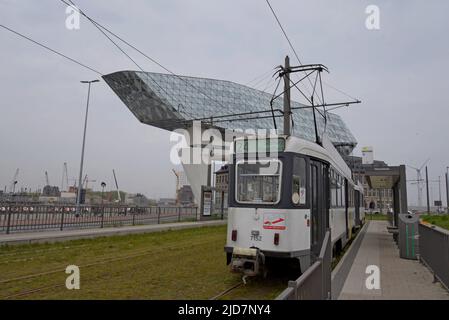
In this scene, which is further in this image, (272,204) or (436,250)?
(436,250)

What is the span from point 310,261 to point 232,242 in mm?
1692

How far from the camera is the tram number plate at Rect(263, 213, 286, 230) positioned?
23.1 ft

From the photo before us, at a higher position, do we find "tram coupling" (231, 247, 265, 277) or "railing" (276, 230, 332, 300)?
"railing" (276, 230, 332, 300)

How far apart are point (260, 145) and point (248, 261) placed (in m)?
2.36

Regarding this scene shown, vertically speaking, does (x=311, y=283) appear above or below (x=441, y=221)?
below

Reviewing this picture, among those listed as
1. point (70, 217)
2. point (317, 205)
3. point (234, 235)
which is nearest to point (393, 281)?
point (317, 205)

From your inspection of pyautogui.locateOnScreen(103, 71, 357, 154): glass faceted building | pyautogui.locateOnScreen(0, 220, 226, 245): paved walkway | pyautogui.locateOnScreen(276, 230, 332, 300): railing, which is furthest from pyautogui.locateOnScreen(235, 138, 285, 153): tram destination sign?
pyautogui.locateOnScreen(103, 71, 357, 154): glass faceted building

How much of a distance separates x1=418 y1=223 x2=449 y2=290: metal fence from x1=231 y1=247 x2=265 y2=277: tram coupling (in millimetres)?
3422

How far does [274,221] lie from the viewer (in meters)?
7.10

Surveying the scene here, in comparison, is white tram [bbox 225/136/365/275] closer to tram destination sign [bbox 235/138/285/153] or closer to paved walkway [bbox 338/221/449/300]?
tram destination sign [bbox 235/138/285/153]

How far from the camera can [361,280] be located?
7.80 meters

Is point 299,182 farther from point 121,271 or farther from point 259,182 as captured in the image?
point 121,271
